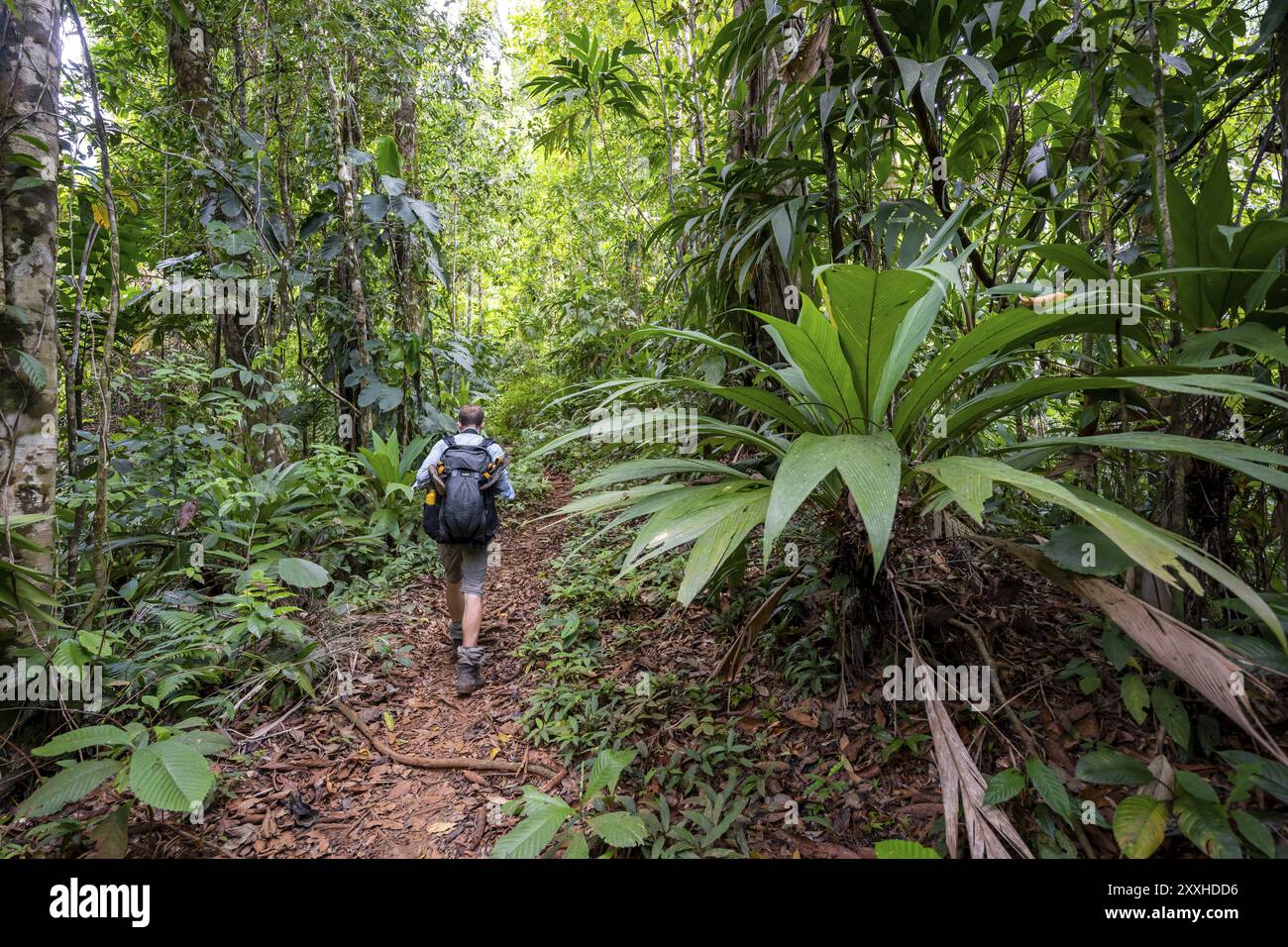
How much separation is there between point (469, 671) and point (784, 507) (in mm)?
2336

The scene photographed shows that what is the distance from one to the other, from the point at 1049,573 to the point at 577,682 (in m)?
1.94

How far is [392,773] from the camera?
2305 mm

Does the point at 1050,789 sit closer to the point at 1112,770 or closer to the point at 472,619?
the point at 1112,770

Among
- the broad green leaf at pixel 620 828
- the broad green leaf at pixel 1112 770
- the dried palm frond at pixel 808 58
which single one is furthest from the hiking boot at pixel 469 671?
the dried palm frond at pixel 808 58

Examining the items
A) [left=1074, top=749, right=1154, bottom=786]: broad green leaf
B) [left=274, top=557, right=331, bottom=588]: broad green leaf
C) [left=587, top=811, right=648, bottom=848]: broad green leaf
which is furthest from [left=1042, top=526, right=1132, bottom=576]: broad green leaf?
[left=274, top=557, right=331, bottom=588]: broad green leaf

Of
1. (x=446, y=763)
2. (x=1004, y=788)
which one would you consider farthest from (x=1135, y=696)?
(x=446, y=763)

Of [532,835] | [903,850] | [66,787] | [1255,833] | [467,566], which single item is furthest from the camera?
[467,566]

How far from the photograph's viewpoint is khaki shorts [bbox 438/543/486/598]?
3.15 meters

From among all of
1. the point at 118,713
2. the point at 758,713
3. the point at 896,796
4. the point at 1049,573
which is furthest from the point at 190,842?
the point at 1049,573

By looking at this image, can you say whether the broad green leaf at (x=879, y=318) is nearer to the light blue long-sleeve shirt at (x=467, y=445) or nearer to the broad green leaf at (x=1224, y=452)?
the broad green leaf at (x=1224, y=452)

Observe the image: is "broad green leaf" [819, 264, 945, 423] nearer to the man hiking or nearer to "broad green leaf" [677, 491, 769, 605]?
"broad green leaf" [677, 491, 769, 605]

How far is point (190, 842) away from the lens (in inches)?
73.1

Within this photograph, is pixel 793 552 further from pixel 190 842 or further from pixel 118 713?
pixel 118 713
